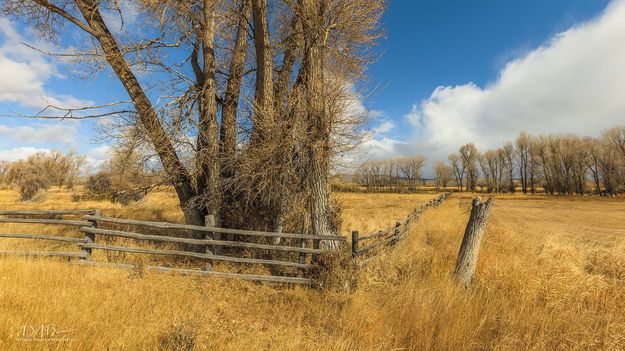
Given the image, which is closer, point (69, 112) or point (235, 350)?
point (235, 350)

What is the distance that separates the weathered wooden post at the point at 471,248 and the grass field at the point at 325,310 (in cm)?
24

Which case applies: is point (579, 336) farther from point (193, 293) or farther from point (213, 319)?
point (193, 293)

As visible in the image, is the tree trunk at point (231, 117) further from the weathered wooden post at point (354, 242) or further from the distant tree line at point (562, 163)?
the distant tree line at point (562, 163)

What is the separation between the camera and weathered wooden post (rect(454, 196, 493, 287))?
19.0 ft

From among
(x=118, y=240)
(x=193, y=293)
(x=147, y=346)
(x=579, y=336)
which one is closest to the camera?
(x=147, y=346)

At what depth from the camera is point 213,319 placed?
4352 millimetres

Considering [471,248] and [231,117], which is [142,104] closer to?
[231,117]

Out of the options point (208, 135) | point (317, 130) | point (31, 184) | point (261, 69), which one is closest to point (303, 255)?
point (317, 130)

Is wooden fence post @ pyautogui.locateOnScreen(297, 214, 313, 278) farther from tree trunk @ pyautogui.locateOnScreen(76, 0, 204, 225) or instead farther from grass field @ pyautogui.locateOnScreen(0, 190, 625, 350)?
tree trunk @ pyautogui.locateOnScreen(76, 0, 204, 225)

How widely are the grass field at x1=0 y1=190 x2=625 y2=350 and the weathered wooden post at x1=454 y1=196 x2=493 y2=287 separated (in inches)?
9.4

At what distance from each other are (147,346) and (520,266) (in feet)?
22.1

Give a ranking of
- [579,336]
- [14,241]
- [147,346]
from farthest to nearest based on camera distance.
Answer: [14,241] → [579,336] → [147,346]

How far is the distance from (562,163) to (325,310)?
9053cm

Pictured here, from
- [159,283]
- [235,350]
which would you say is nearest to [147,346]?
[235,350]
